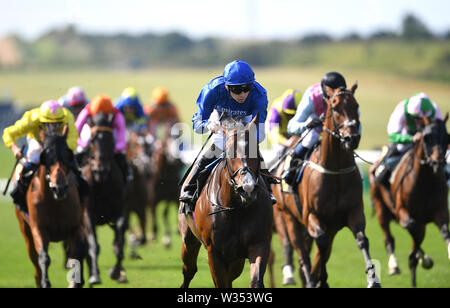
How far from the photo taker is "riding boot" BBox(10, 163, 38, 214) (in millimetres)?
8977

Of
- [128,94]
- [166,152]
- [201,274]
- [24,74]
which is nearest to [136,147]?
[166,152]

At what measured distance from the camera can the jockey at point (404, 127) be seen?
9562 millimetres

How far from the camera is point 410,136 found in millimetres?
9891

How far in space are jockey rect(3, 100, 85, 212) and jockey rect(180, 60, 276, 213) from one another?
2294 millimetres

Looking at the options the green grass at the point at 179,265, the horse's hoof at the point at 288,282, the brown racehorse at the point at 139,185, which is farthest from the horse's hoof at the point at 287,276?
the brown racehorse at the point at 139,185

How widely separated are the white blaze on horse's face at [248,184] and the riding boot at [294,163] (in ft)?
9.80

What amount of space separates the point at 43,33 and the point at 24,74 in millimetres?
6744

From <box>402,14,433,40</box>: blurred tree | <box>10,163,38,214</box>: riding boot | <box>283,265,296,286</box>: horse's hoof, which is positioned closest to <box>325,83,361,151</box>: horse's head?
<box>283,265,296,286</box>: horse's hoof

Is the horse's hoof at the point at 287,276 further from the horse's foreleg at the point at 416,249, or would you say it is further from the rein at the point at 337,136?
the rein at the point at 337,136

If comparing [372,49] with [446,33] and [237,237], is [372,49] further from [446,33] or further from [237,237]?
[237,237]

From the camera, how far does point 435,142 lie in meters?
9.20

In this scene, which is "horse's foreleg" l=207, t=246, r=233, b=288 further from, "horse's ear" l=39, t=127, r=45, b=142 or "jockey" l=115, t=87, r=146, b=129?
"jockey" l=115, t=87, r=146, b=129

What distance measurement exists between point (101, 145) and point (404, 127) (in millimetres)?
3574

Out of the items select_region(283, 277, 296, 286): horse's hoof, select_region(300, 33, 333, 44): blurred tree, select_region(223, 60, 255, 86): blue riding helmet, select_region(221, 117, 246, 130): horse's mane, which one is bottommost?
select_region(283, 277, 296, 286): horse's hoof
